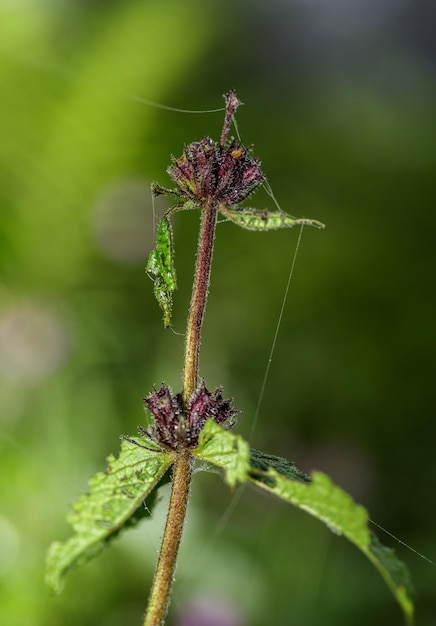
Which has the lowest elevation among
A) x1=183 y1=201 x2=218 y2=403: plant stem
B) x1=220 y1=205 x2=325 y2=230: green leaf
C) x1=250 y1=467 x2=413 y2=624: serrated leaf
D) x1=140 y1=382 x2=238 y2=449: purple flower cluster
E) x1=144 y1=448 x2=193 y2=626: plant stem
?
x1=144 y1=448 x2=193 y2=626: plant stem

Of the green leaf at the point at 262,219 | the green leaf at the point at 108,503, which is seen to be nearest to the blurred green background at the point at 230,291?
the green leaf at the point at 108,503

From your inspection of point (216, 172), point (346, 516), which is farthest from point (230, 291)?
point (346, 516)

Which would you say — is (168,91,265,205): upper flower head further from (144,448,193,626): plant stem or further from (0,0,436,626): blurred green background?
(0,0,436,626): blurred green background

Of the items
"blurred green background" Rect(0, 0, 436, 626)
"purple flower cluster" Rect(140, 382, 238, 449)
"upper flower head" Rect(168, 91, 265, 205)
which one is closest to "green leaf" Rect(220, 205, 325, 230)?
"upper flower head" Rect(168, 91, 265, 205)

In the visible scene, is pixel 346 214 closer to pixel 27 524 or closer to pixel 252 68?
pixel 252 68

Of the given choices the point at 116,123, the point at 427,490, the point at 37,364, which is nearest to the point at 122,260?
the point at 37,364

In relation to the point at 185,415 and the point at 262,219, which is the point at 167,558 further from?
the point at 262,219
